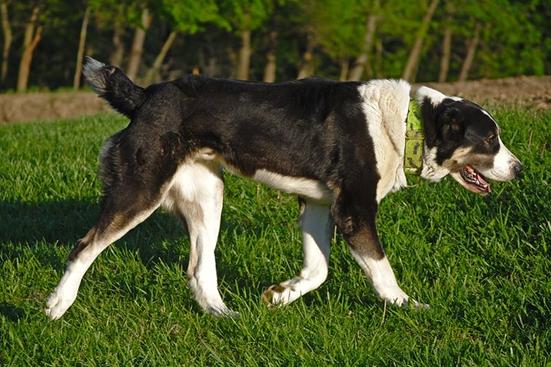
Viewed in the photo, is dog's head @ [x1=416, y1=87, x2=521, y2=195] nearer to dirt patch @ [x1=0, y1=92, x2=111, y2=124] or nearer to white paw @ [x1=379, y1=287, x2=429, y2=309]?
white paw @ [x1=379, y1=287, x2=429, y2=309]

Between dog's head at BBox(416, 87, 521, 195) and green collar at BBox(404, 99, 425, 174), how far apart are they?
4cm

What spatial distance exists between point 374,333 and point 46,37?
35.3 metres

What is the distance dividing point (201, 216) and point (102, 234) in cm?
83

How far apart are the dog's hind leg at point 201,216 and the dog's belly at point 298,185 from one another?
1.22ft

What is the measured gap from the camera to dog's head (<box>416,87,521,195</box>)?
6090 mm

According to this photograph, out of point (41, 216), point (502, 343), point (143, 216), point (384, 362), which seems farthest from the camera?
point (41, 216)

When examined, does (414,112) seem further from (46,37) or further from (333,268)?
(46,37)

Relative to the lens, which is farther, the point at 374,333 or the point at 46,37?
the point at 46,37

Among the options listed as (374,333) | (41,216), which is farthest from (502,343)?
(41,216)

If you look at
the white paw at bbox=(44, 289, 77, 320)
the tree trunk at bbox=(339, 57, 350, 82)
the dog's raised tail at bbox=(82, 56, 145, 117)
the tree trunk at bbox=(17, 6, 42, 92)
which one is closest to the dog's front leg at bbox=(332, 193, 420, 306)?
the dog's raised tail at bbox=(82, 56, 145, 117)

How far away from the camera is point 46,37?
38.6 metres

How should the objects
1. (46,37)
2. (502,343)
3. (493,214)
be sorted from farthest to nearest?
(46,37)
(493,214)
(502,343)

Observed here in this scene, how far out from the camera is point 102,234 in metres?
5.77

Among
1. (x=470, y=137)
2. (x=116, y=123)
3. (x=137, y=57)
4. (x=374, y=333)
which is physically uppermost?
(x=470, y=137)
